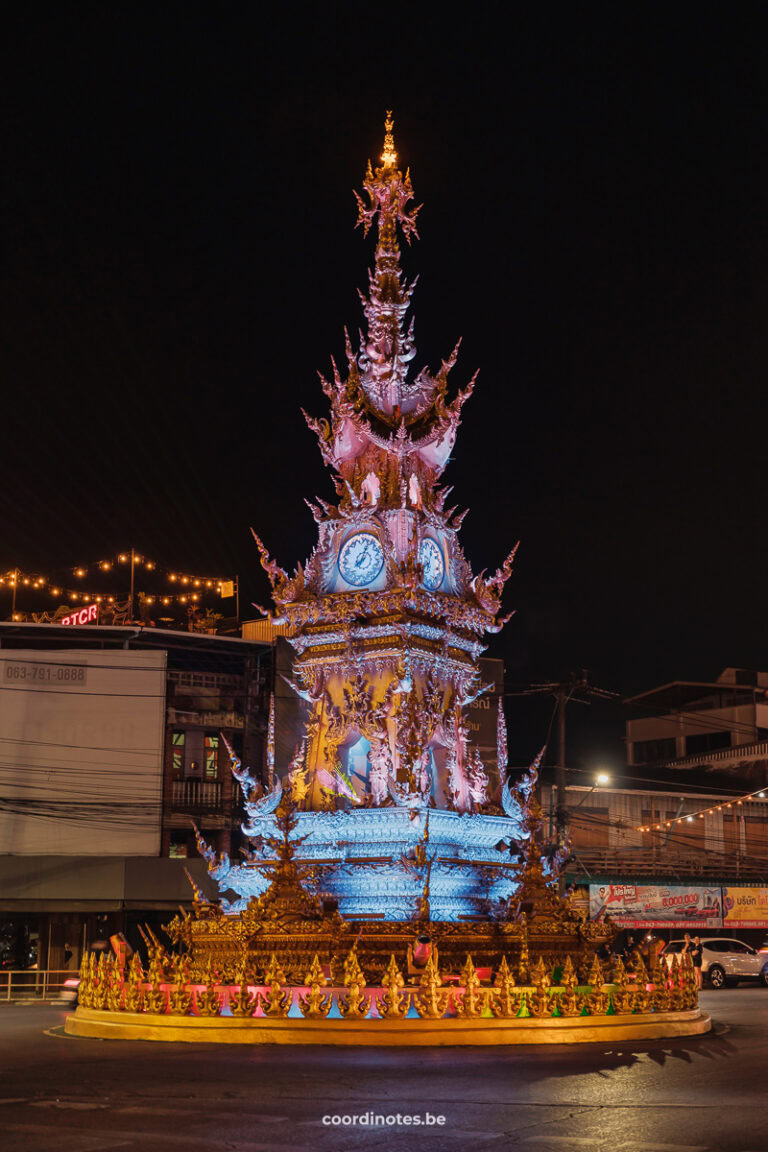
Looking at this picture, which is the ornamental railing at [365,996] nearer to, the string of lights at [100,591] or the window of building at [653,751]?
the string of lights at [100,591]

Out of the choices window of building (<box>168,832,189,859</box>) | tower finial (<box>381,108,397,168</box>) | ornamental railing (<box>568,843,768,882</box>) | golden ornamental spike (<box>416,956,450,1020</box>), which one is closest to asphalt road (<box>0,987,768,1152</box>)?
golden ornamental spike (<box>416,956,450,1020</box>)

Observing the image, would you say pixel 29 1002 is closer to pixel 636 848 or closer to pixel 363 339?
pixel 363 339

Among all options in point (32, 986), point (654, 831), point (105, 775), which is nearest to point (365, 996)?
point (32, 986)

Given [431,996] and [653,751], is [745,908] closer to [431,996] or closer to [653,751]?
[653,751]

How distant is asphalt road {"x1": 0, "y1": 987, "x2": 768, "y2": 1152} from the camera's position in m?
9.46

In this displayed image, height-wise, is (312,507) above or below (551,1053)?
above

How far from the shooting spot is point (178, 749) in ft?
160

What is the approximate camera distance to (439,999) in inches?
642

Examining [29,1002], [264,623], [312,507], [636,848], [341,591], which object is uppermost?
[264,623]

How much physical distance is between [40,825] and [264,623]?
13204mm

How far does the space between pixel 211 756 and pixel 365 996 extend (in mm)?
33744

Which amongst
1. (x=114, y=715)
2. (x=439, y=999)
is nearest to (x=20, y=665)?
(x=114, y=715)

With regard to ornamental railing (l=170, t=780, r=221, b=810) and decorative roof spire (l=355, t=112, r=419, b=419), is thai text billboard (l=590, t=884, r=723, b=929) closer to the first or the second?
ornamental railing (l=170, t=780, r=221, b=810)

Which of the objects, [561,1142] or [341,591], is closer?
[561,1142]
